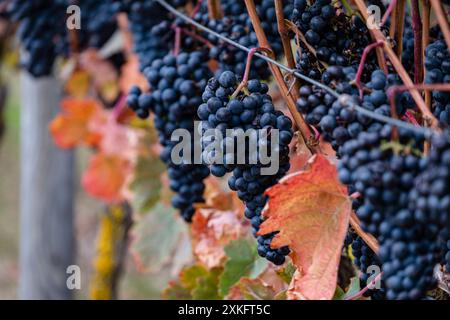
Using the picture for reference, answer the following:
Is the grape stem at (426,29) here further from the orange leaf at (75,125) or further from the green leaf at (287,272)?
the orange leaf at (75,125)

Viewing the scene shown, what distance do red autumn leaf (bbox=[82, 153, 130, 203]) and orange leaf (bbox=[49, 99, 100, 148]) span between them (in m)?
0.10

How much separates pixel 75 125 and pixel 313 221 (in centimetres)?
152

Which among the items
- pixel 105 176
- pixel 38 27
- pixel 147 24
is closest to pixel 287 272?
pixel 147 24

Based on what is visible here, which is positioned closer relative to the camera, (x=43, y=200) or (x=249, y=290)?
(x=249, y=290)

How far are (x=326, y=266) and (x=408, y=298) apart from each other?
0.15 metres

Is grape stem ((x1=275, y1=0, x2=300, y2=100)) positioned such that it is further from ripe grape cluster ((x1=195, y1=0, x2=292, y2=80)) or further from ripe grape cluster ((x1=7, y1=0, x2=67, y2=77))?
ripe grape cluster ((x1=7, y1=0, x2=67, y2=77))

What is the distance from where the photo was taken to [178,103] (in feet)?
3.93

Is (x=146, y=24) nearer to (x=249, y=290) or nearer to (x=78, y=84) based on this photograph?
(x=249, y=290)

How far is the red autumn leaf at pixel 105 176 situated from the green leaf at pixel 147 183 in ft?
0.88

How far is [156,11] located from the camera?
1472 millimetres

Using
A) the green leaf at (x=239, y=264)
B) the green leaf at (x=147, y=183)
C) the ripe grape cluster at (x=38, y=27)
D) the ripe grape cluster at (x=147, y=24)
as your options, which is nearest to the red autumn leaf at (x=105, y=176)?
the green leaf at (x=147, y=183)

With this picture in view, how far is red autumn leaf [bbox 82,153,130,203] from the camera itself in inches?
87.4
